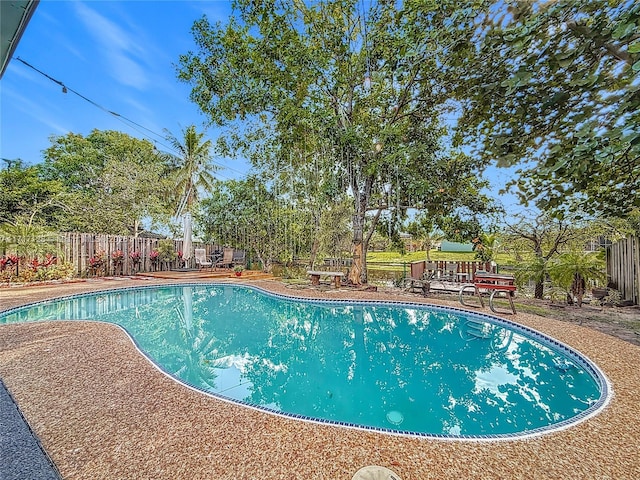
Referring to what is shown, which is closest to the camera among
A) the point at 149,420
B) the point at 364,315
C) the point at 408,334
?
the point at 149,420

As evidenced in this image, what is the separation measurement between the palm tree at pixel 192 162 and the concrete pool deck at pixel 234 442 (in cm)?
1523

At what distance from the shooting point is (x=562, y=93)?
1733 mm

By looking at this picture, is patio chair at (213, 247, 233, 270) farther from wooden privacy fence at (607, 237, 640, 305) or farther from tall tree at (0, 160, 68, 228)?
wooden privacy fence at (607, 237, 640, 305)

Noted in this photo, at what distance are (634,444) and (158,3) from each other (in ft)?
22.8

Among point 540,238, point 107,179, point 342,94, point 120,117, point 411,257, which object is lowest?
point 411,257

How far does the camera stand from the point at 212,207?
579 inches

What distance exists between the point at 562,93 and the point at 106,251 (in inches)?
569

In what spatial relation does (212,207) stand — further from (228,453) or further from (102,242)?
→ (228,453)

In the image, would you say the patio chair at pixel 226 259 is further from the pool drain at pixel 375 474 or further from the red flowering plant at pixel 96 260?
the pool drain at pixel 375 474

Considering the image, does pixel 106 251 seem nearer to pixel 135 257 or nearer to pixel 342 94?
pixel 135 257

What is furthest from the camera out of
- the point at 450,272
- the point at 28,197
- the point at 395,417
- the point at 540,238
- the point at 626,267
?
the point at 28,197

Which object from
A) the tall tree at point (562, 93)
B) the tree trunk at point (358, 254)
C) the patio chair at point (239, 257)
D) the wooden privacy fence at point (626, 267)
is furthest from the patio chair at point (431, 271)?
the patio chair at point (239, 257)

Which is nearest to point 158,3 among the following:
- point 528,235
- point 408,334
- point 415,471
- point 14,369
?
point 14,369

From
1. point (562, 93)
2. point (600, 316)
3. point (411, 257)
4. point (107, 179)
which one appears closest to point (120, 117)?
point (107, 179)
